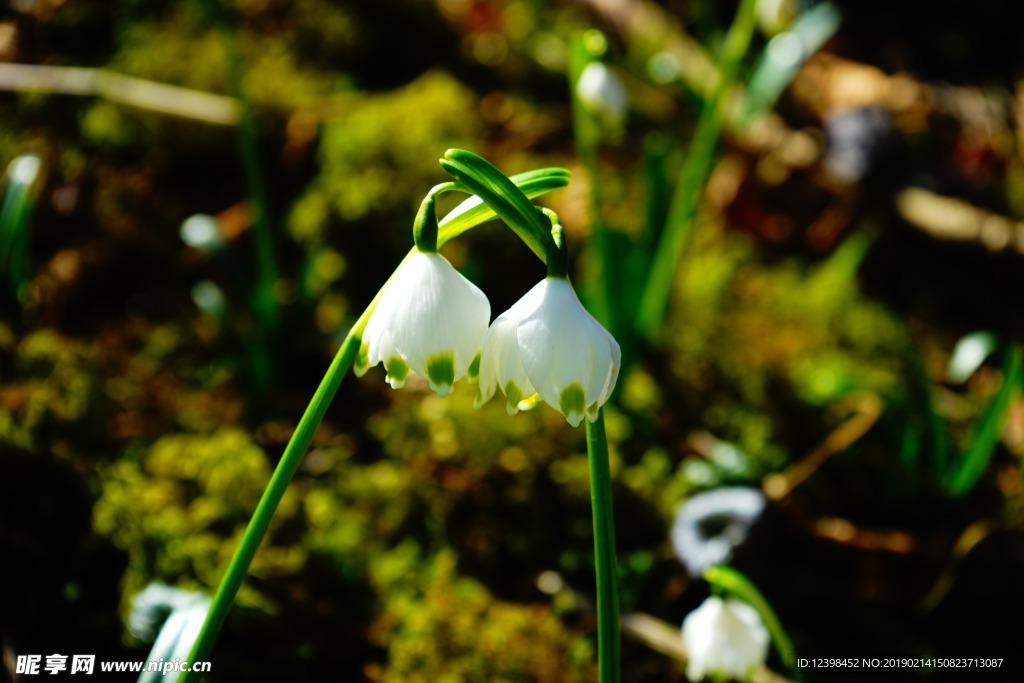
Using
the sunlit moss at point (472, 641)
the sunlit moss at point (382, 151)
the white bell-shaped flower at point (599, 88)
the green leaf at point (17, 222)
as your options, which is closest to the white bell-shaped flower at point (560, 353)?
the sunlit moss at point (472, 641)

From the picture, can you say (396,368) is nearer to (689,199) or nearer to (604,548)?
(604,548)

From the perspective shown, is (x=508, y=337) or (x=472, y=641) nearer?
(x=508, y=337)

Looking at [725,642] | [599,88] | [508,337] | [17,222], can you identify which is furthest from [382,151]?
[508,337]

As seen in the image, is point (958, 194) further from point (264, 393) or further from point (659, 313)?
point (264, 393)

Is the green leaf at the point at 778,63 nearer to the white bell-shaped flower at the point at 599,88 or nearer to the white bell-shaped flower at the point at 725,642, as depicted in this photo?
the white bell-shaped flower at the point at 599,88

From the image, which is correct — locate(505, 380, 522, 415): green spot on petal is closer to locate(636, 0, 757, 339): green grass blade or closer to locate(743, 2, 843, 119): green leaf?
locate(636, 0, 757, 339): green grass blade

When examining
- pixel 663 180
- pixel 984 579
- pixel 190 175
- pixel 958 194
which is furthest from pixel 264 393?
pixel 958 194

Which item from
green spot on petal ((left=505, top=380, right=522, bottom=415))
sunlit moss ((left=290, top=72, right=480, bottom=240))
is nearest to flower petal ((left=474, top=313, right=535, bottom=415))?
green spot on petal ((left=505, top=380, right=522, bottom=415))
